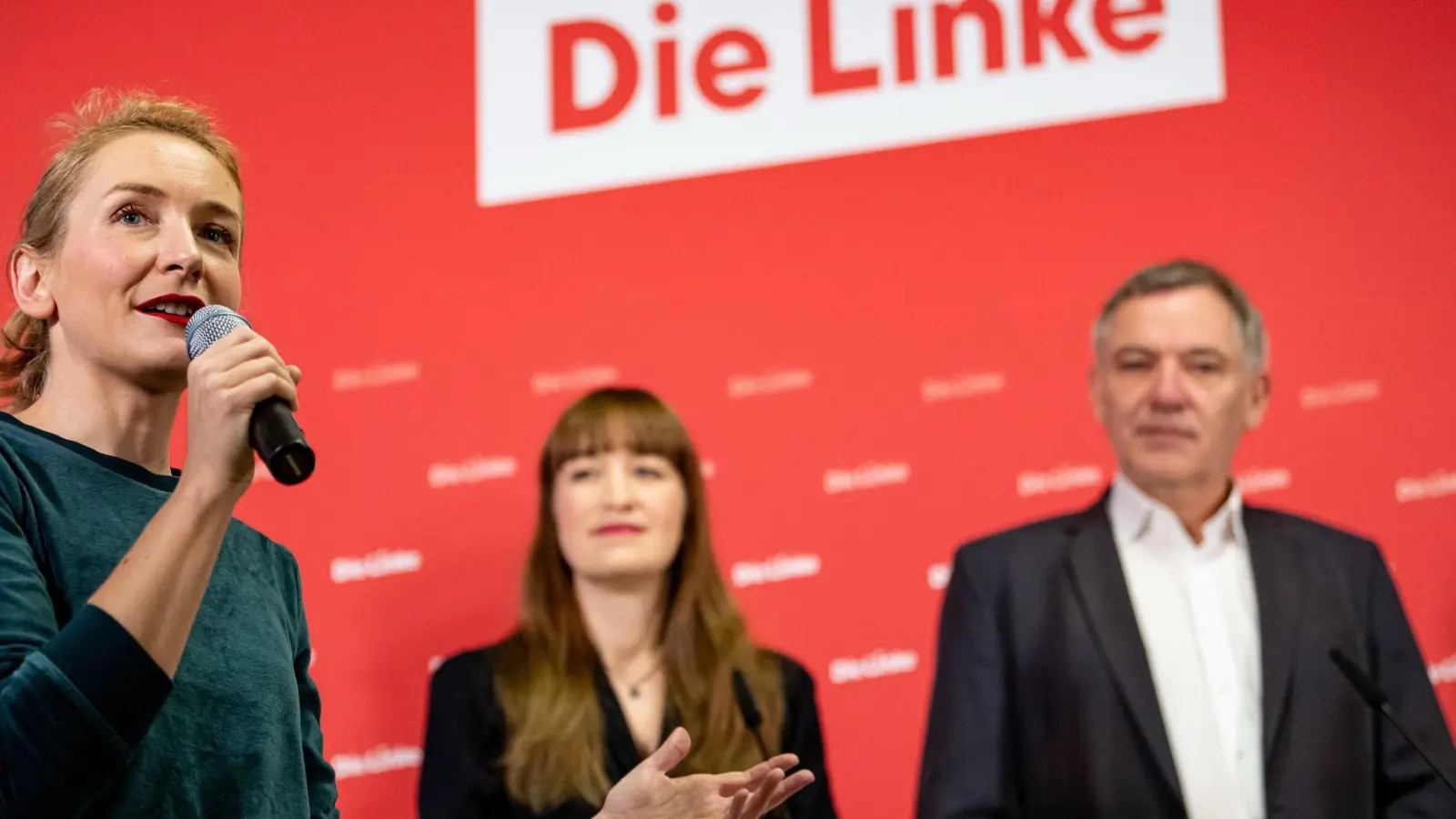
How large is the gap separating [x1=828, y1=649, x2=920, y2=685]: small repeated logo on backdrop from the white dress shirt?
51 cm

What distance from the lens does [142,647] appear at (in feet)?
4.38

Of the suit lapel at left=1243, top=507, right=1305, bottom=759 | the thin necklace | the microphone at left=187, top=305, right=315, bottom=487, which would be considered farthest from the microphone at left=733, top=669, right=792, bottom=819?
the microphone at left=187, top=305, right=315, bottom=487

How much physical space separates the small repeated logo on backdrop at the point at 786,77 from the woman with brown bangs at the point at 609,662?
677 millimetres

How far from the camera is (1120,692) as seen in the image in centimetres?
261

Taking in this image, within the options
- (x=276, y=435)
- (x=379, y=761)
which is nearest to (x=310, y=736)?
Answer: (x=276, y=435)

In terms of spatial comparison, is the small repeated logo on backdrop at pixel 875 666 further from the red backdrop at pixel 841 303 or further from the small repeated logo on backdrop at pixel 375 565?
the small repeated logo on backdrop at pixel 375 565

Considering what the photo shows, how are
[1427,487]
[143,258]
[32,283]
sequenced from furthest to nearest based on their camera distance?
[1427,487], [32,283], [143,258]

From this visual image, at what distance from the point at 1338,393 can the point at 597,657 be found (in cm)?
159

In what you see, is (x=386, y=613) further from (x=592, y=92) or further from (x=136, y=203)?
(x=136, y=203)

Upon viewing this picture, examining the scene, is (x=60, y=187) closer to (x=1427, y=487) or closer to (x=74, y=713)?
(x=74, y=713)

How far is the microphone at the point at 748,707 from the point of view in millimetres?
2812

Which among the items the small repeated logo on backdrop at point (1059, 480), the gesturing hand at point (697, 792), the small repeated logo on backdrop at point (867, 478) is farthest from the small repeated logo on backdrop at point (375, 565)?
the gesturing hand at point (697, 792)

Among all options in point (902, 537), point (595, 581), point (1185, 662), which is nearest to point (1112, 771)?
point (1185, 662)

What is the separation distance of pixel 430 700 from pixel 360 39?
1.66 m
